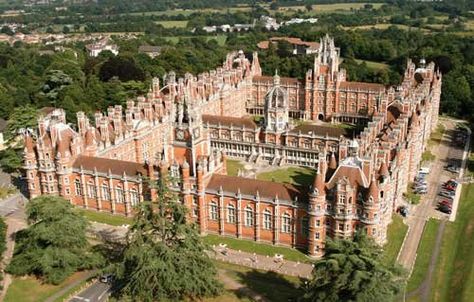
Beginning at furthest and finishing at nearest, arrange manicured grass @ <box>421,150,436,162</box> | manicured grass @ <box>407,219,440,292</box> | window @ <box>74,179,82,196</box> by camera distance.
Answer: manicured grass @ <box>421,150,436,162</box> → window @ <box>74,179,82,196</box> → manicured grass @ <box>407,219,440,292</box>

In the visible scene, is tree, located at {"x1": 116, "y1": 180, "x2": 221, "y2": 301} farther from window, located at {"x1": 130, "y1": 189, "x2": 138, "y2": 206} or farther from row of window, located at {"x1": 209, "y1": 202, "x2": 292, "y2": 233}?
window, located at {"x1": 130, "y1": 189, "x2": 138, "y2": 206}

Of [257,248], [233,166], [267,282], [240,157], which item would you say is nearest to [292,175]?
[233,166]

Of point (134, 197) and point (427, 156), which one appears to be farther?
point (427, 156)

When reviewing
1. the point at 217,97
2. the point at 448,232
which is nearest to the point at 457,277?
the point at 448,232

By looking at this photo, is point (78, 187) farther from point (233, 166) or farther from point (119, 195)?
point (233, 166)

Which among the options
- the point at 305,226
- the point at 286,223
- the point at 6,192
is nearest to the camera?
the point at 305,226

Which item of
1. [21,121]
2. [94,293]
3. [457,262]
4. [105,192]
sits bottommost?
[457,262]

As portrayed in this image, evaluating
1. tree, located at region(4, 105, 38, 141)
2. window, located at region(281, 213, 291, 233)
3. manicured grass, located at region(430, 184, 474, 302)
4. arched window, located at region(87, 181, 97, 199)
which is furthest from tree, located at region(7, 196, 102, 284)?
tree, located at region(4, 105, 38, 141)

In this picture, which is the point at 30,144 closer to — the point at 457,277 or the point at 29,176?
the point at 29,176
